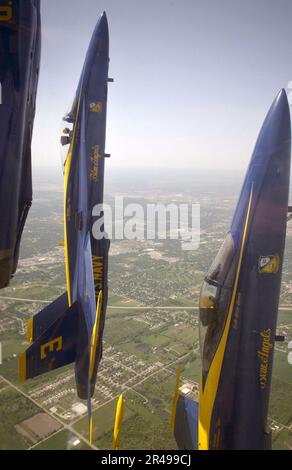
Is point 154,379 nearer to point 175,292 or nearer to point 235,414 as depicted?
point 175,292

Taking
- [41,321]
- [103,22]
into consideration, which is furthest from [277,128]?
[41,321]

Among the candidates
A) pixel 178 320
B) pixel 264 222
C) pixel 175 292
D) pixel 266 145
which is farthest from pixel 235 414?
pixel 175 292

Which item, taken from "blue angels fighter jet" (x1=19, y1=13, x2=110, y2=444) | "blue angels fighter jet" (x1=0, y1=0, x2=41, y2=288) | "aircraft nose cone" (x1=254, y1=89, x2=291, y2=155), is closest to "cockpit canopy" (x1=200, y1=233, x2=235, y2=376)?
"aircraft nose cone" (x1=254, y1=89, x2=291, y2=155)

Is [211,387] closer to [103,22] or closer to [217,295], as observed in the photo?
[217,295]

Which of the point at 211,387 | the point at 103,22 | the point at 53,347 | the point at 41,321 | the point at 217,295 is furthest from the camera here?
the point at 41,321

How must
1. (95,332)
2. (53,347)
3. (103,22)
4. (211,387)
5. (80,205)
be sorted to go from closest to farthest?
(95,332), (211,387), (53,347), (103,22), (80,205)

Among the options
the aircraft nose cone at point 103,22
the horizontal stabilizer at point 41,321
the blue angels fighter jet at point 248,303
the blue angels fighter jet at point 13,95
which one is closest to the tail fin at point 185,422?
the blue angels fighter jet at point 248,303

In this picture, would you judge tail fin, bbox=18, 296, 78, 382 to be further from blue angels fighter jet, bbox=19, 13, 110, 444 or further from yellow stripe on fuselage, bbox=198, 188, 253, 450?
yellow stripe on fuselage, bbox=198, 188, 253, 450
